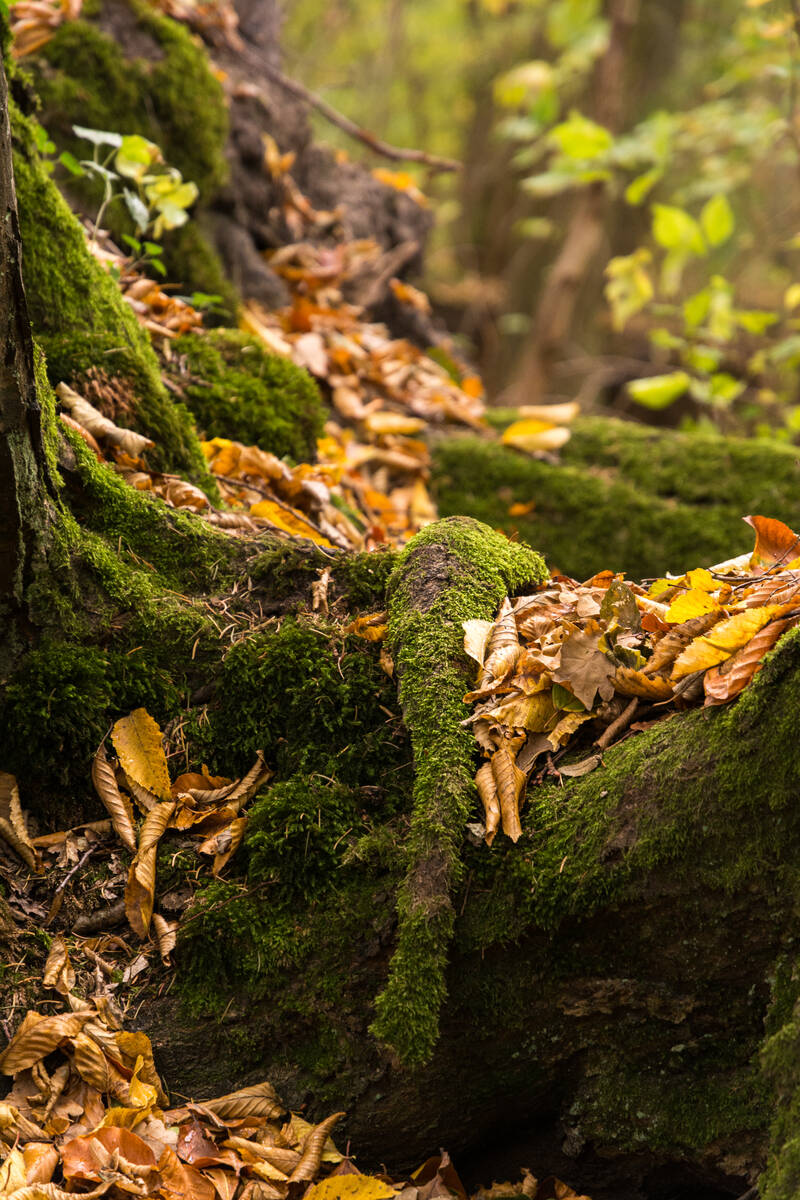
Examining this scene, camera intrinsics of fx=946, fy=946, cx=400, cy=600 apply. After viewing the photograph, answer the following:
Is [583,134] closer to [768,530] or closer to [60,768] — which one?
[768,530]

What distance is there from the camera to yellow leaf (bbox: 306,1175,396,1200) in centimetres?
201

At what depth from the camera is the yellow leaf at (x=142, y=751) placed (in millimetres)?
2516

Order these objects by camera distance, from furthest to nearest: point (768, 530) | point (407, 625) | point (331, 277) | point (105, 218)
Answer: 1. point (331, 277)
2. point (105, 218)
3. point (407, 625)
4. point (768, 530)

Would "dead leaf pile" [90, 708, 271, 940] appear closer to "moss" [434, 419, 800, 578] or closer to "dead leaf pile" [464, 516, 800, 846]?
"dead leaf pile" [464, 516, 800, 846]

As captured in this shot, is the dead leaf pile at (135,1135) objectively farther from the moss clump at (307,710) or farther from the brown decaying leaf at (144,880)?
the moss clump at (307,710)

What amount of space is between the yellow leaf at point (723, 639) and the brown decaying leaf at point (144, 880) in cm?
139

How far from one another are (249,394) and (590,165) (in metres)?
4.20

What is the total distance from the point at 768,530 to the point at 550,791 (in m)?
0.86

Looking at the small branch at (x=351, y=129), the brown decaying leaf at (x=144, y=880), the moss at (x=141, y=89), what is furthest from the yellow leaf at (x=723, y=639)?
the small branch at (x=351, y=129)

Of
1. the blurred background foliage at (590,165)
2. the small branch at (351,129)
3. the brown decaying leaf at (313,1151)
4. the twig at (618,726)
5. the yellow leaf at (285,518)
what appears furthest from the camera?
the blurred background foliage at (590,165)

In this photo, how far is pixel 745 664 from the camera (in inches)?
79.9

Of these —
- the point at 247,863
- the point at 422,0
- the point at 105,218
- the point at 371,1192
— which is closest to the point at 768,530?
the point at 247,863

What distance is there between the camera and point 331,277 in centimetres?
623

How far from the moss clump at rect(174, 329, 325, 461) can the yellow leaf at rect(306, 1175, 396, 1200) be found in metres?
2.81
